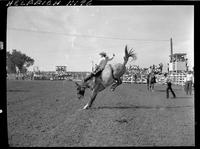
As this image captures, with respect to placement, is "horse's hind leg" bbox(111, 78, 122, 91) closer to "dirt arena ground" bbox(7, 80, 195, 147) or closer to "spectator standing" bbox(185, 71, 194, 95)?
"dirt arena ground" bbox(7, 80, 195, 147)

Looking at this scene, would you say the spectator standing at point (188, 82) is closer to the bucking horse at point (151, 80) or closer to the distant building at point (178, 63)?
the distant building at point (178, 63)

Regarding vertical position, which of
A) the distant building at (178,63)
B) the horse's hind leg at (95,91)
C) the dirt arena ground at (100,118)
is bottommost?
the dirt arena ground at (100,118)

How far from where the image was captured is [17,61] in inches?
205

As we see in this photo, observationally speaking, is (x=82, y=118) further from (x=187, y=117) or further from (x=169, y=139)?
(x=187, y=117)

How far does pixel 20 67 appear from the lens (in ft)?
18.5

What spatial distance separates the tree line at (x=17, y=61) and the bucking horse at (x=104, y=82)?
51.4 inches

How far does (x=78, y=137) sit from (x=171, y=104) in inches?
93.7

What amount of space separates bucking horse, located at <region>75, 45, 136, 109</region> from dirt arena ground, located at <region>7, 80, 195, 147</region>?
0.13 metres

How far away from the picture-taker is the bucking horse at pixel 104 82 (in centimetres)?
Result: 581

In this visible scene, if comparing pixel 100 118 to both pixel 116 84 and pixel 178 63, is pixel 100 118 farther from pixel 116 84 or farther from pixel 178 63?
pixel 178 63

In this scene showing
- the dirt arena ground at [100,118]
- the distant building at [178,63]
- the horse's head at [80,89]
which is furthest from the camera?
the horse's head at [80,89]

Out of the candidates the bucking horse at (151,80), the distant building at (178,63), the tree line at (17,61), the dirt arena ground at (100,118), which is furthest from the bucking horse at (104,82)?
the tree line at (17,61)

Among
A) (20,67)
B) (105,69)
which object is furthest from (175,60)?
(20,67)
